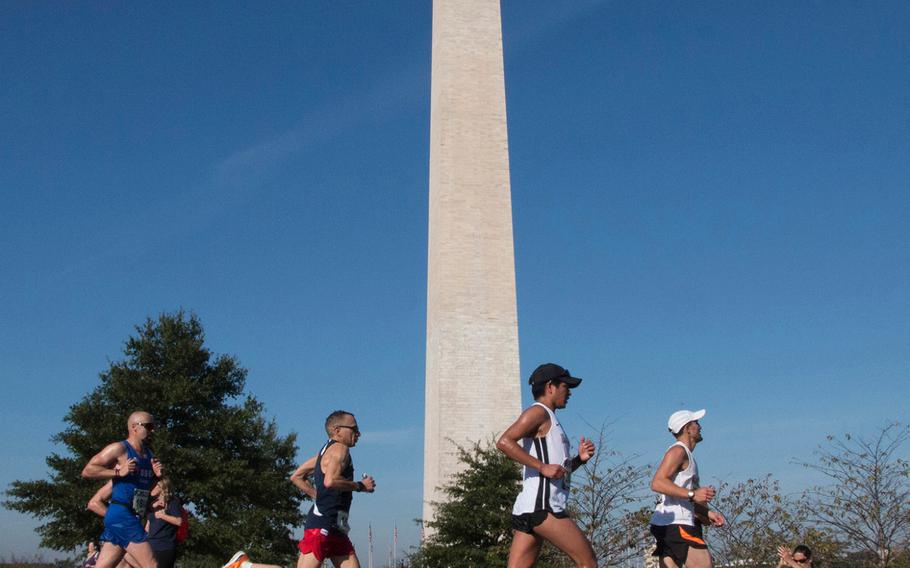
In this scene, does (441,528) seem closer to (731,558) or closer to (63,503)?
(731,558)

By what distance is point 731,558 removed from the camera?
1998cm

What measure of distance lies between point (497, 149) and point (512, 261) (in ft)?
11.6

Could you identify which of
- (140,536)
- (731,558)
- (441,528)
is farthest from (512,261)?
(140,536)

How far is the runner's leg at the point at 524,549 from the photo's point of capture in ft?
23.0

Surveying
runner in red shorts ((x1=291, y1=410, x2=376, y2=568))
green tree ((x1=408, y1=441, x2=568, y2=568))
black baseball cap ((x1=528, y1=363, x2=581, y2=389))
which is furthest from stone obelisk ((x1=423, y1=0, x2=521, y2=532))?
black baseball cap ((x1=528, y1=363, x2=581, y2=389))

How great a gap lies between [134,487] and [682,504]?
443 centimetres

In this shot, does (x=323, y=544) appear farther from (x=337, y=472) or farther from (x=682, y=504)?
(x=682, y=504)

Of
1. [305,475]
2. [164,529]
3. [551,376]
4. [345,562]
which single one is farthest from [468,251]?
[551,376]

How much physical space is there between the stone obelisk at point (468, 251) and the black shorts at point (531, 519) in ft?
74.0

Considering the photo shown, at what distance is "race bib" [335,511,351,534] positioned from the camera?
827 centimetres

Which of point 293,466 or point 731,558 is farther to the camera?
point 293,466

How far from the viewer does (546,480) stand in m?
7.00

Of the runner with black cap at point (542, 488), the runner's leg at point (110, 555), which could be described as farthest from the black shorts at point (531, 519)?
the runner's leg at point (110, 555)

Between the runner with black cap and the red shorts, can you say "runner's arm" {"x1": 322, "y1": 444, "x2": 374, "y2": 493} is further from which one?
the runner with black cap
